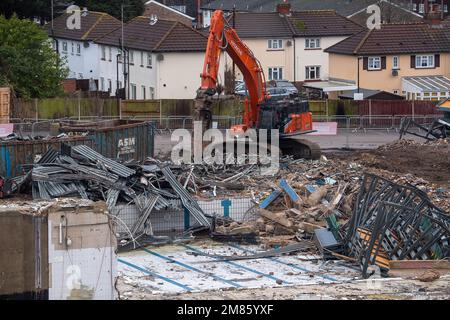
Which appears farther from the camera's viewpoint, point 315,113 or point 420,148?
point 315,113

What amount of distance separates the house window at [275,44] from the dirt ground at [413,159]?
86.6 ft

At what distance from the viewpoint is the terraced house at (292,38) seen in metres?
63.8

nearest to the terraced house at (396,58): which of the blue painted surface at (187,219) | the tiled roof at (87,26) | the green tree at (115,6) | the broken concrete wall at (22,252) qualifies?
the tiled roof at (87,26)

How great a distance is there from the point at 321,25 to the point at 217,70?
3536cm

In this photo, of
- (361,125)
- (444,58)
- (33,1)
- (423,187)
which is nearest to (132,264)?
(423,187)

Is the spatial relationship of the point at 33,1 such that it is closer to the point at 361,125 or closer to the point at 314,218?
the point at 361,125

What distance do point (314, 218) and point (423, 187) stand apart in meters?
4.51

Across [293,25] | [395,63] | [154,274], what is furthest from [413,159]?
[293,25]

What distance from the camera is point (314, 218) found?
80.6ft

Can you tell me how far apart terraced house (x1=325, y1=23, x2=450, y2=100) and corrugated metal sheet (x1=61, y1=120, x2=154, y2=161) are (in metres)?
27.9

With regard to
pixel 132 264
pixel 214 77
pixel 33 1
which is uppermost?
pixel 33 1

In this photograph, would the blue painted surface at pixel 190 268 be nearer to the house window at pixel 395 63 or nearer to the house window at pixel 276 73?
the house window at pixel 395 63

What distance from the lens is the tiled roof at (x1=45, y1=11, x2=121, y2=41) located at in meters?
65.2

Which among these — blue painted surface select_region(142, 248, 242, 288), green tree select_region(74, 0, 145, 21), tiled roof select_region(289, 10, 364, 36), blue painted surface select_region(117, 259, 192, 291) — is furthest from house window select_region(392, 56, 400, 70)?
blue painted surface select_region(117, 259, 192, 291)
